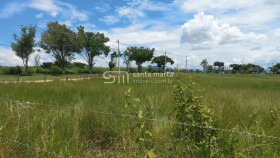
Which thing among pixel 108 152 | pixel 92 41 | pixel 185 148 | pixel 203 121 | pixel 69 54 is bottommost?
pixel 108 152

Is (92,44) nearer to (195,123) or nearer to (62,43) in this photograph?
(62,43)

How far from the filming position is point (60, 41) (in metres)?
33.5

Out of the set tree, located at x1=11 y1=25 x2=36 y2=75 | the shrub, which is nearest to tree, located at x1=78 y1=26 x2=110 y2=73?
tree, located at x1=11 y1=25 x2=36 y2=75

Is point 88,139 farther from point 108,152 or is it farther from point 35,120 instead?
point 35,120

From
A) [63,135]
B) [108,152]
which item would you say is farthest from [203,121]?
[63,135]

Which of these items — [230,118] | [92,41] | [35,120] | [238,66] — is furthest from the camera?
[238,66]

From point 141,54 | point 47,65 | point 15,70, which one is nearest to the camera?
point 15,70

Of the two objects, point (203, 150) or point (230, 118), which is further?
point (230, 118)

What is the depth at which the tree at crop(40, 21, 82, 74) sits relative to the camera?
1289 inches

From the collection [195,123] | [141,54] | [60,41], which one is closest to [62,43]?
[60,41]

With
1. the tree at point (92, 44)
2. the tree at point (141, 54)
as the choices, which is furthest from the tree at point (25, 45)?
the tree at point (141, 54)

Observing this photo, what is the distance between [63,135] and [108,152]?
83cm

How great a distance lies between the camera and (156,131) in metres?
2.75

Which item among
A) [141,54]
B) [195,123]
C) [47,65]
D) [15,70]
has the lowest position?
[195,123]
